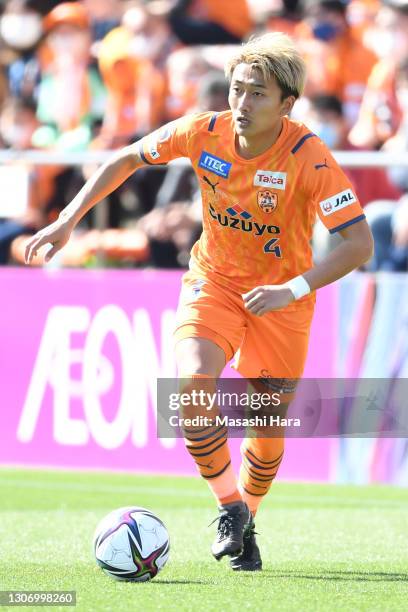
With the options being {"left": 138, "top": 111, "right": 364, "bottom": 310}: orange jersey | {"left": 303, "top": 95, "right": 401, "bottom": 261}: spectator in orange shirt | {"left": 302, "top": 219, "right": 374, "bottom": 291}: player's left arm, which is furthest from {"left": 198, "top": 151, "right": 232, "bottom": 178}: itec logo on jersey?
{"left": 303, "top": 95, "right": 401, "bottom": 261}: spectator in orange shirt

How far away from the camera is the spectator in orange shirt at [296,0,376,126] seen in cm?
1197

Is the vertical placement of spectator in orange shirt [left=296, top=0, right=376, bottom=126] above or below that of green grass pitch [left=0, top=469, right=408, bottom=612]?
above

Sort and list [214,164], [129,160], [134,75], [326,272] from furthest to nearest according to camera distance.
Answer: [134,75]
[129,160]
[214,164]
[326,272]

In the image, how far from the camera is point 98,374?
34.1 ft

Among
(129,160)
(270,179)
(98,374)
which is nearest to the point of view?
(270,179)

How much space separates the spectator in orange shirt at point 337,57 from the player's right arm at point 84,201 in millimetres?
5538

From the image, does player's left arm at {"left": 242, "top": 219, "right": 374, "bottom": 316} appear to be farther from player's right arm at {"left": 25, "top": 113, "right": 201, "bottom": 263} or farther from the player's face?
player's right arm at {"left": 25, "top": 113, "right": 201, "bottom": 263}

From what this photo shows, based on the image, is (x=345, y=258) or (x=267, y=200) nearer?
(x=345, y=258)

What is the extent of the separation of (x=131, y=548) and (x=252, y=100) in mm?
2205

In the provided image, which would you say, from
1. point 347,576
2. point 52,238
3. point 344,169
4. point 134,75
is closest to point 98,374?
point 344,169

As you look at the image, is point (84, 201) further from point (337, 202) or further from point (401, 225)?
point (401, 225)

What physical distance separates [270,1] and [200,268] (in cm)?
749

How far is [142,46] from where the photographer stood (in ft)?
43.0

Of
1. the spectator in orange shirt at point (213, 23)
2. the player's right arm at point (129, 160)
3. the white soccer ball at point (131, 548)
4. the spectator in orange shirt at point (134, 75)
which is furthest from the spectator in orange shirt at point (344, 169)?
the white soccer ball at point (131, 548)
